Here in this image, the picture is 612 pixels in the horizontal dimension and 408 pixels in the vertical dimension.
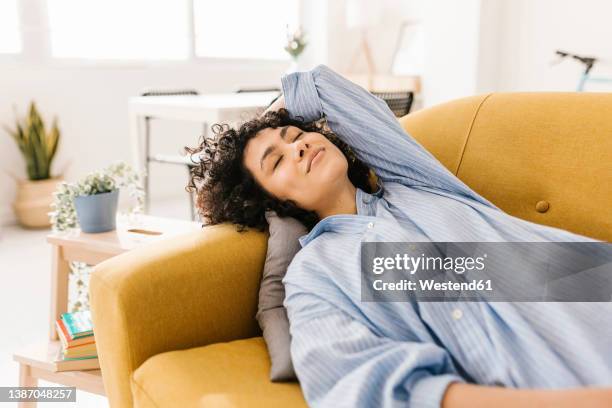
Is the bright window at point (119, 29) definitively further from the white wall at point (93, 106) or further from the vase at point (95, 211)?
the vase at point (95, 211)

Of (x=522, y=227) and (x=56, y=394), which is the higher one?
(x=522, y=227)

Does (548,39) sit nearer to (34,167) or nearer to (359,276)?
(34,167)

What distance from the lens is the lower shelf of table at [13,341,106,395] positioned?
1.46 metres

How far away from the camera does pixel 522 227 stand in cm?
117

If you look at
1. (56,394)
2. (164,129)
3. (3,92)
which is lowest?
(56,394)

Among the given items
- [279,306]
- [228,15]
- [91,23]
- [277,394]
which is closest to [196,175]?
[279,306]

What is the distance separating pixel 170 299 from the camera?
1.10 m

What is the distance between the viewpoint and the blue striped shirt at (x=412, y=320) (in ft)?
2.85

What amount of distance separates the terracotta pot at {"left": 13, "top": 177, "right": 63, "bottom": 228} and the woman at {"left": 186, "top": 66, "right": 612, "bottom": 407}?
2.64m

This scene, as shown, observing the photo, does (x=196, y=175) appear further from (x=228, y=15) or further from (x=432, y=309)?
(x=228, y=15)

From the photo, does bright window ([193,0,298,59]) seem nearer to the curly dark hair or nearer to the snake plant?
the snake plant

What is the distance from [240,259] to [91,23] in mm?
3656

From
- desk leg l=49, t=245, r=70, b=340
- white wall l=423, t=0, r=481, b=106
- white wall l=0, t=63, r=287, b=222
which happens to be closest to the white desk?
white wall l=0, t=63, r=287, b=222

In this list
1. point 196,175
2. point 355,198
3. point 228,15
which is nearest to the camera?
point 355,198
